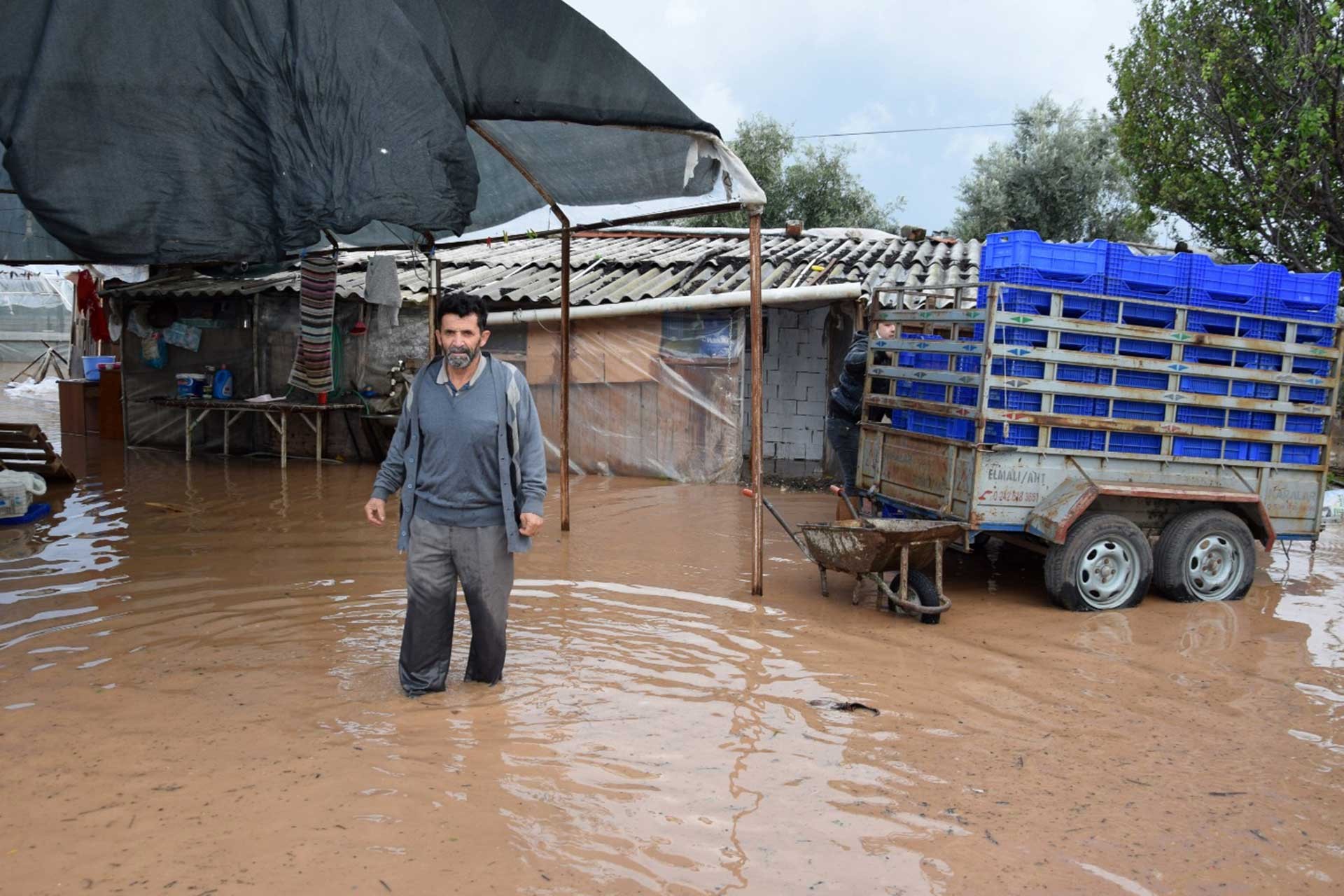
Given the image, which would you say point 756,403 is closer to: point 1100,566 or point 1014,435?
point 1014,435

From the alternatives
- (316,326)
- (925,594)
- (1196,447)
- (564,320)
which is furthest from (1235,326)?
(316,326)

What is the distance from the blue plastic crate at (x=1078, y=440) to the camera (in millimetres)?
7016

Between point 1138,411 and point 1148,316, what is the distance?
674mm

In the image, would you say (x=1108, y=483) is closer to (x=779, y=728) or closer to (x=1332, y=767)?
(x=1332, y=767)

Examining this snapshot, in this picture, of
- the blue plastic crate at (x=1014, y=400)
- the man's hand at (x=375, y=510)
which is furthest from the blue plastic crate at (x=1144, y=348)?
the man's hand at (x=375, y=510)

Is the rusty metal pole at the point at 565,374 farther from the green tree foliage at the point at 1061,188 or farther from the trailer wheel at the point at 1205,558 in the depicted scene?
Result: the green tree foliage at the point at 1061,188

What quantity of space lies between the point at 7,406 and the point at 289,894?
22489 millimetres

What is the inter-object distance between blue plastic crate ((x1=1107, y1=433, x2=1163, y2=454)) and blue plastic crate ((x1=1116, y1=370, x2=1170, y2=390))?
1.13 ft

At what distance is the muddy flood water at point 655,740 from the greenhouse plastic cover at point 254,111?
227 centimetres

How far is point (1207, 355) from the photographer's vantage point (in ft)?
24.1

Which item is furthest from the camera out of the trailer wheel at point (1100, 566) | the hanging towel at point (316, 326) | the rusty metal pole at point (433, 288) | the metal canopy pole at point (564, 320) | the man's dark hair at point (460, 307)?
the hanging towel at point (316, 326)

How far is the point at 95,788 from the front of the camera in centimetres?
389

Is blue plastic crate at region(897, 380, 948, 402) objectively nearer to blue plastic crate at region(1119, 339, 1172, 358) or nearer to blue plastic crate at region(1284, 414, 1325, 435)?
blue plastic crate at region(1119, 339, 1172, 358)

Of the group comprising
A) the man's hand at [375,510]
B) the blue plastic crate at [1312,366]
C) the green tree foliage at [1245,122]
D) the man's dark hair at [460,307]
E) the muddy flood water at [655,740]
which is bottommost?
the muddy flood water at [655,740]
